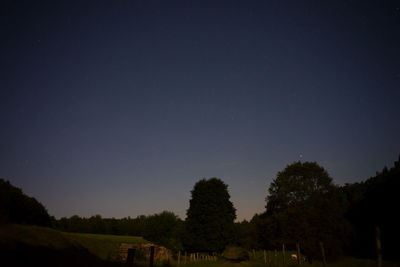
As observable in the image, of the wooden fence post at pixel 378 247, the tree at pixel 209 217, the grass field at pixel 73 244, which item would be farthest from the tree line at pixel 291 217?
the wooden fence post at pixel 378 247

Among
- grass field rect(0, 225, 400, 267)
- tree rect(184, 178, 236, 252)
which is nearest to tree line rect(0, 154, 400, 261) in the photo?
tree rect(184, 178, 236, 252)

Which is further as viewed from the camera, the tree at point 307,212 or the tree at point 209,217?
the tree at point 209,217

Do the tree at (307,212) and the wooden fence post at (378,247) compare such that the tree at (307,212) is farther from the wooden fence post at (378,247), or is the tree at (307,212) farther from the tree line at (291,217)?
the wooden fence post at (378,247)

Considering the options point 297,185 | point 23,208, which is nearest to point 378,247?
point 297,185

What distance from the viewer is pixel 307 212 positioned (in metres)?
30.6

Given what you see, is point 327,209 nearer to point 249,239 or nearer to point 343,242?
point 343,242

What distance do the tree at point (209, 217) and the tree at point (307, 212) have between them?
45.0ft

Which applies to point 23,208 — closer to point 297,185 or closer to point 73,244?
point 73,244

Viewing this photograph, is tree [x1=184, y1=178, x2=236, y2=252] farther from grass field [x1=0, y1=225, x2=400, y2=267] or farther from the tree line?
grass field [x1=0, y1=225, x2=400, y2=267]

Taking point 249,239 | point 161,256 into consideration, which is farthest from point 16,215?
point 249,239

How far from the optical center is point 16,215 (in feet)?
119

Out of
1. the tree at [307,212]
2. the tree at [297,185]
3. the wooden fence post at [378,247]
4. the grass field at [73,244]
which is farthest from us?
the tree at [297,185]

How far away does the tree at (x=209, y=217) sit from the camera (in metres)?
46.9

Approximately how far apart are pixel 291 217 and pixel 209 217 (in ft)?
67.7
